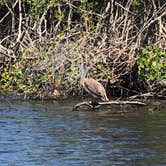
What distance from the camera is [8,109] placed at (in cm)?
1534

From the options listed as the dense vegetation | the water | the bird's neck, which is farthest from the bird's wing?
the dense vegetation

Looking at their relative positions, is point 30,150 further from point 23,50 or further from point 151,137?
point 23,50

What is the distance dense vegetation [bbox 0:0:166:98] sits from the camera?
54.7ft

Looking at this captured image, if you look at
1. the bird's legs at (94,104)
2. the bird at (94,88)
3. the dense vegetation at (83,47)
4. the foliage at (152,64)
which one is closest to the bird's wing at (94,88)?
the bird at (94,88)

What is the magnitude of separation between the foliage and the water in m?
1.16

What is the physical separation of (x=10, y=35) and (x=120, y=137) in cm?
830

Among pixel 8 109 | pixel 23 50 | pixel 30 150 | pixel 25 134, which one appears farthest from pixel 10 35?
pixel 30 150

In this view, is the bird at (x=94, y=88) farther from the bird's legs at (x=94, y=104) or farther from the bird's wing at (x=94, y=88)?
the bird's legs at (x=94, y=104)

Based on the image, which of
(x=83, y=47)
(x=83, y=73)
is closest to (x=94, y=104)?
(x=83, y=73)

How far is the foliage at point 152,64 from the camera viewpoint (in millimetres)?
16188

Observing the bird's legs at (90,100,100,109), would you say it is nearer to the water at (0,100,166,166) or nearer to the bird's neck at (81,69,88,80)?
the water at (0,100,166,166)

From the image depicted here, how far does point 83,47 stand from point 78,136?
5547mm

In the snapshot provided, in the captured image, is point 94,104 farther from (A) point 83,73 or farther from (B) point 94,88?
(A) point 83,73

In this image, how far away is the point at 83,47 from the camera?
57.4 ft
